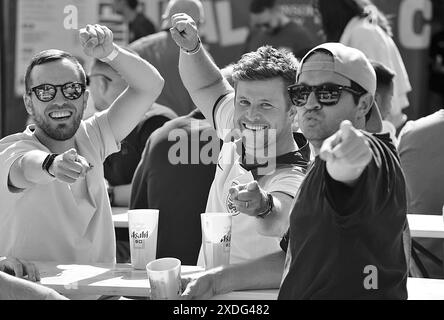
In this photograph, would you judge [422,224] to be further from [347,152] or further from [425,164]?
[347,152]

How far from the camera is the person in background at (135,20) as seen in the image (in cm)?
718

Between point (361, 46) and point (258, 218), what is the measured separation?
3.34 m

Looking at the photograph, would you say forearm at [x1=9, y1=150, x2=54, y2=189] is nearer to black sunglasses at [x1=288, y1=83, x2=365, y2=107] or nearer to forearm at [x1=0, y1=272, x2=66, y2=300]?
forearm at [x1=0, y1=272, x2=66, y2=300]

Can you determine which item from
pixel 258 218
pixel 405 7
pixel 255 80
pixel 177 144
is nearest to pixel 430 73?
pixel 405 7

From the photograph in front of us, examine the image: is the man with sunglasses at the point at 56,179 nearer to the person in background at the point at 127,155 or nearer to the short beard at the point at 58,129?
the short beard at the point at 58,129

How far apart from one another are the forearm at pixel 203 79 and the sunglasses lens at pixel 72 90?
0.48 metres

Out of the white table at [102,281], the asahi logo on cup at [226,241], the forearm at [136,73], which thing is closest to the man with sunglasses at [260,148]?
the asahi logo on cup at [226,241]

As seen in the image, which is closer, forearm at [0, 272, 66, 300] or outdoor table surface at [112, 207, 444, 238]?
forearm at [0, 272, 66, 300]

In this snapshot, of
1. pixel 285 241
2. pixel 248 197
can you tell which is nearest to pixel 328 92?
pixel 248 197

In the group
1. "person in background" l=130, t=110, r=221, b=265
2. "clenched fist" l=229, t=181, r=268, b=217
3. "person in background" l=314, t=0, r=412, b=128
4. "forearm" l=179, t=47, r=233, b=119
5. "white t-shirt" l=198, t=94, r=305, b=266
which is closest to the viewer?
"clenched fist" l=229, t=181, r=268, b=217

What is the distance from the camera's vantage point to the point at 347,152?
2037mm

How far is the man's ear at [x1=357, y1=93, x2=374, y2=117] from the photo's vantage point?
2.49 metres

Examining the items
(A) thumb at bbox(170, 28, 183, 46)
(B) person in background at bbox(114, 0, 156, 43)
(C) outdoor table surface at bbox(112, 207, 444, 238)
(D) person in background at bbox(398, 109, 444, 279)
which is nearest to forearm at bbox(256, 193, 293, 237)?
(A) thumb at bbox(170, 28, 183, 46)

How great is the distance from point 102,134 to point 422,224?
152 cm
